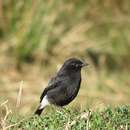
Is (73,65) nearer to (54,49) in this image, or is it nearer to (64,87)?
(64,87)

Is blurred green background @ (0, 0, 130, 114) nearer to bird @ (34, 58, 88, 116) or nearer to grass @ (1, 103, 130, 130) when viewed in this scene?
bird @ (34, 58, 88, 116)

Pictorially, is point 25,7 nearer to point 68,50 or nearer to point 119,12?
point 68,50

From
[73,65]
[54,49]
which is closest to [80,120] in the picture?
[73,65]

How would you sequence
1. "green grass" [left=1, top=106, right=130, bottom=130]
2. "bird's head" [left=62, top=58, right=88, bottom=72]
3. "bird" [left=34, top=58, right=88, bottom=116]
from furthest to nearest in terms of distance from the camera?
"bird's head" [left=62, top=58, right=88, bottom=72] → "bird" [left=34, top=58, right=88, bottom=116] → "green grass" [left=1, top=106, right=130, bottom=130]

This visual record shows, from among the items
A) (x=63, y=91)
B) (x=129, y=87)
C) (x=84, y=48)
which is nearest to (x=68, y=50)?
(x=84, y=48)

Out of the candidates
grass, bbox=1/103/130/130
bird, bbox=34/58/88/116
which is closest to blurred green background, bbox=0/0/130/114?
bird, bbox=34/58/88/116
